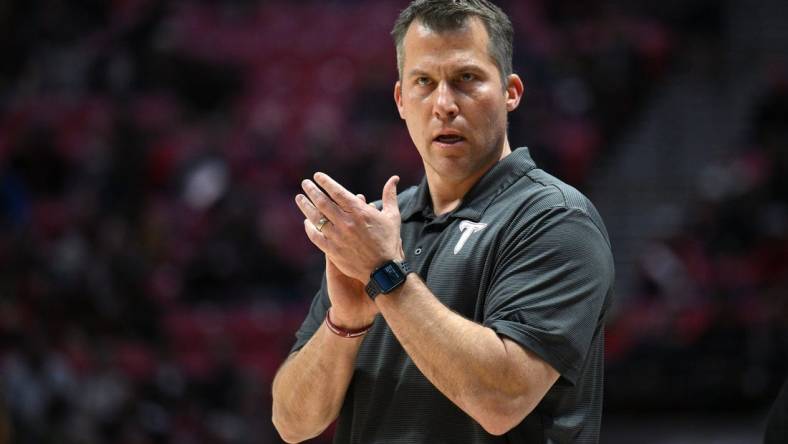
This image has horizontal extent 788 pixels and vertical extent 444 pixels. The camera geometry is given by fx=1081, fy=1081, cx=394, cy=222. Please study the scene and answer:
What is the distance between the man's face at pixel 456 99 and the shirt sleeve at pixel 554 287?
0.97ft

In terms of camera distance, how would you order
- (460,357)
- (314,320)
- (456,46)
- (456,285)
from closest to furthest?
(460,357), (456,285), (456,46), (314,320)

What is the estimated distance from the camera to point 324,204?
8.06 feet

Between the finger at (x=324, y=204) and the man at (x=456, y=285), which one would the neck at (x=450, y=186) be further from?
the finger at (x=324, y=204)

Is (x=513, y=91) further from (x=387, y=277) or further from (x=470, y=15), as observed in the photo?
(x=387, y=277)

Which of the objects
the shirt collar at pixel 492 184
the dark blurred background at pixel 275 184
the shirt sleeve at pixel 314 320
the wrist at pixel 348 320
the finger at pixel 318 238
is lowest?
the dark blurred background at pixel 275 184

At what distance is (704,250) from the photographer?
9.41m

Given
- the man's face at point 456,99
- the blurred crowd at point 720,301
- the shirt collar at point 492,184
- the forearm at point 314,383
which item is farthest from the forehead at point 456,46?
the blurred crowd at point 720,301

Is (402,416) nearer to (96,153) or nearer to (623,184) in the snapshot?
(96,153)

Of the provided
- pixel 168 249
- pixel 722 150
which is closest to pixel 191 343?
pixel 168 249

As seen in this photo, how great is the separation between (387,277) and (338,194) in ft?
0.71

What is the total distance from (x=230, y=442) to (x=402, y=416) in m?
5.92

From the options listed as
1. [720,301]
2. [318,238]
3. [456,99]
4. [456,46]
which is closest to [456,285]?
[318,238]

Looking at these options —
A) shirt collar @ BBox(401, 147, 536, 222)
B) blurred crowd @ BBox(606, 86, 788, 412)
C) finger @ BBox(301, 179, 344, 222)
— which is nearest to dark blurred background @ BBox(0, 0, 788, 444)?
blurred crowd @ BBox(606, 86, 788, 412)

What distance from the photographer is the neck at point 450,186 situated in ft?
9.36
